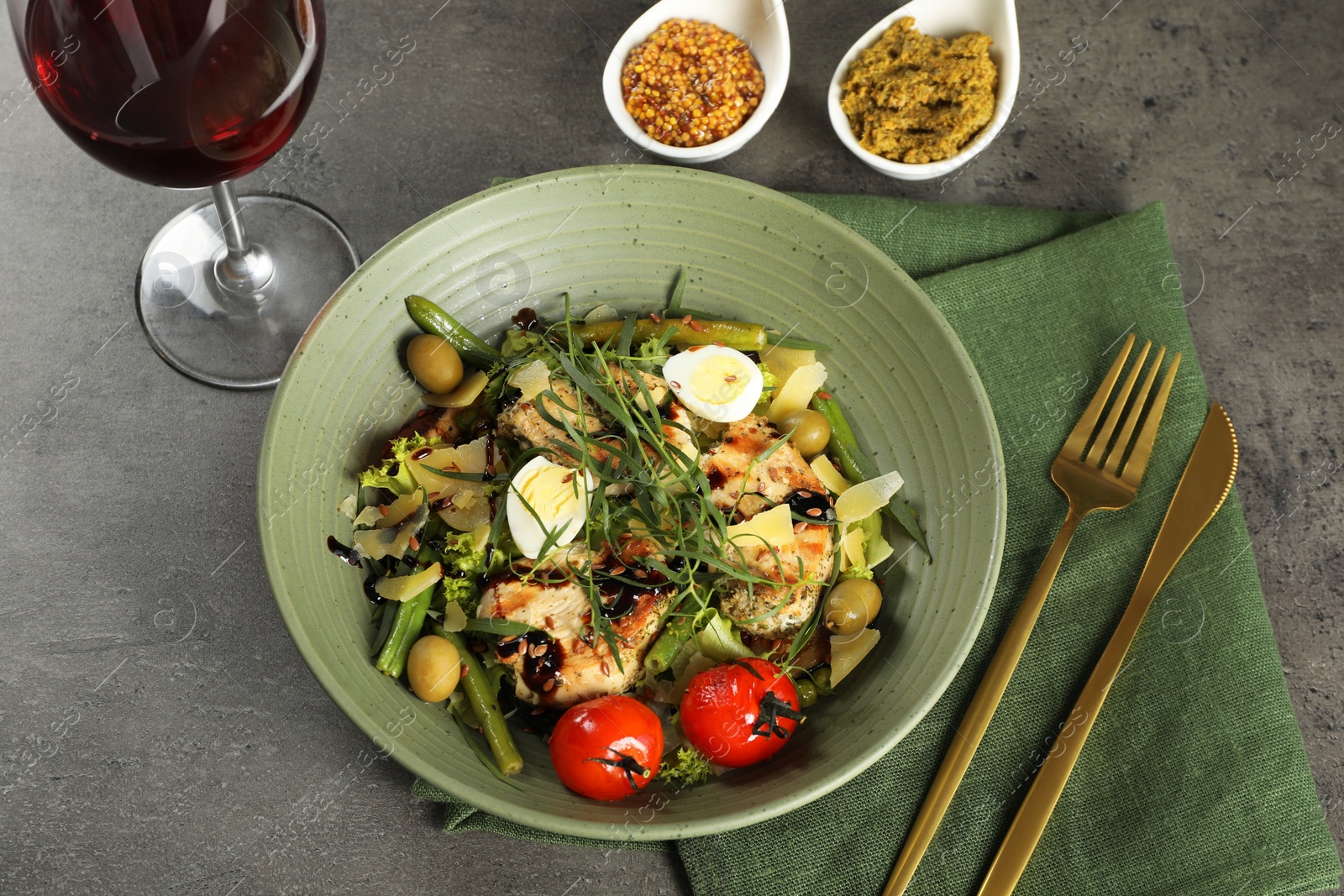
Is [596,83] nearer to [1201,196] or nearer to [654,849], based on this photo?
[1201,196]

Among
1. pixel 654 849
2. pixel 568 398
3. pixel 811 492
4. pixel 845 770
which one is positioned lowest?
pixel 654 849

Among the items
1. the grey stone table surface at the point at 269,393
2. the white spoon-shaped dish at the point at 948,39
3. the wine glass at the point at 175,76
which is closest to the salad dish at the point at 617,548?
the wine glass at the point at 175,76

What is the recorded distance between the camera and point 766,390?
2.96m

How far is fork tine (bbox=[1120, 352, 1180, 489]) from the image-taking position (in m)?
3.19

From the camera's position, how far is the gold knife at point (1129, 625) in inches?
114

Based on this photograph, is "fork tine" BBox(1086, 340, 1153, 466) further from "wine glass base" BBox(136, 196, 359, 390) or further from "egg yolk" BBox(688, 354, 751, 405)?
"wine glass base" BBox(136, 196, 359, 390)

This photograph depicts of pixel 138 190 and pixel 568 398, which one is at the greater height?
pixel 138 190

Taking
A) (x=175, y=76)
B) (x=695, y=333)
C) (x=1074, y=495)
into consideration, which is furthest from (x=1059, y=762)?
(x=175, y=76)

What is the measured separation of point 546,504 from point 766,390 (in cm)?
79

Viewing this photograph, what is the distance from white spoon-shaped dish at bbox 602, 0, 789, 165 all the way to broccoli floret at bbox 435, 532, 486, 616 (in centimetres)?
164

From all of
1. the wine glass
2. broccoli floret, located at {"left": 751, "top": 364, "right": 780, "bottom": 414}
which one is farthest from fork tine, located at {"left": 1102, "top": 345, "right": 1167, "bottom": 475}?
the wine glass

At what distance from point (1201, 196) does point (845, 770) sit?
2878 mm

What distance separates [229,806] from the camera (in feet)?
10.2

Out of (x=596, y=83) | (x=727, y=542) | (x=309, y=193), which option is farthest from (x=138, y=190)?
(x=727, y=542)
